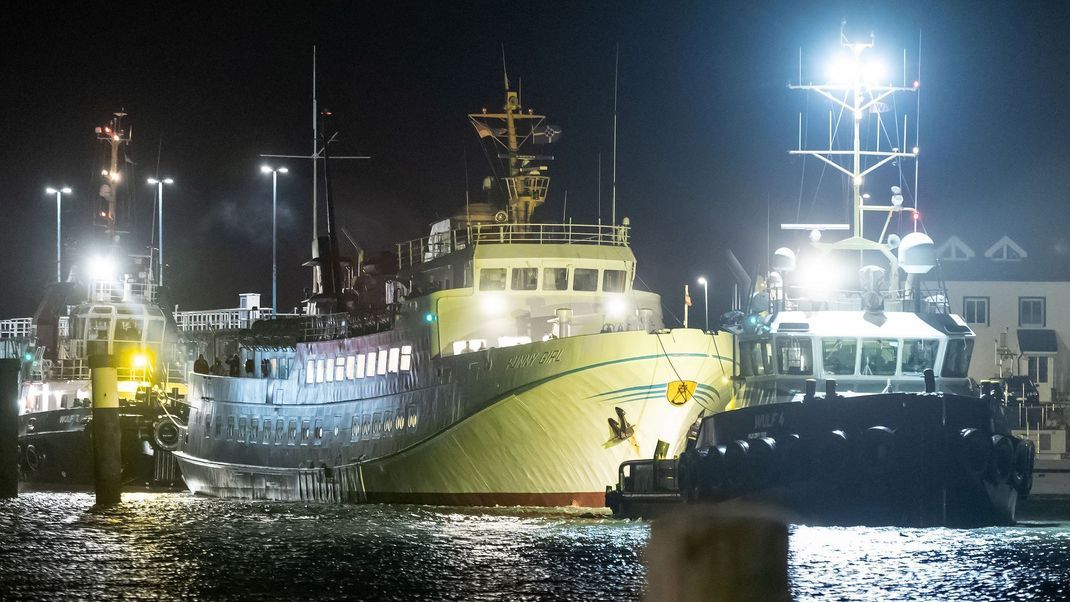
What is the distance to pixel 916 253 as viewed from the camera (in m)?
30.8

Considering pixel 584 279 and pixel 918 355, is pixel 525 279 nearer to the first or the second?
pixel 584 279

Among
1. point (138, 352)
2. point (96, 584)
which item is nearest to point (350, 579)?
point (96, 584)

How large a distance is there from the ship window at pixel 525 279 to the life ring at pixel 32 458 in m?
29.2

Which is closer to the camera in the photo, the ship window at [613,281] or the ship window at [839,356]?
the ship window at [839,356]

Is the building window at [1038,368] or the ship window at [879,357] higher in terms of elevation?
the ship window at [879,357]

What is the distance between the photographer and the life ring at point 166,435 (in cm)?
5541

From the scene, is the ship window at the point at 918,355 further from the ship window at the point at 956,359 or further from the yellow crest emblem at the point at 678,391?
the yellow crest emblem at the point at 678,391


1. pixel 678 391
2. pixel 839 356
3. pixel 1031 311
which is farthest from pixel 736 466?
pixel 1031 311

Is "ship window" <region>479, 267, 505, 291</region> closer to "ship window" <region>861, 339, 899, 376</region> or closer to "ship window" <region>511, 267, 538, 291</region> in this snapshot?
"ship window" <region>511, 267, 538, 291</region>

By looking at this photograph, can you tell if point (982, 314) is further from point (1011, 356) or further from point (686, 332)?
point (686, 332)

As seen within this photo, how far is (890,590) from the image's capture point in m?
25.7

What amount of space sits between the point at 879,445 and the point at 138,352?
1629 inches

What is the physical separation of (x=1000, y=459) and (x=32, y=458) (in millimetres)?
44960

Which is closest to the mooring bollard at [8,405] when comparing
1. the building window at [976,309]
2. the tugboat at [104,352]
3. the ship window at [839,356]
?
the tugboat at [104,352]
